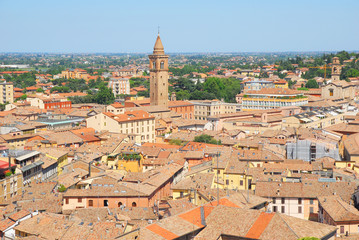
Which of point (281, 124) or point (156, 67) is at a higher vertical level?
point (156, 67)

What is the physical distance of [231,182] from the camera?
27562 mm

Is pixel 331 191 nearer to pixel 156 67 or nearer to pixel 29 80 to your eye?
pixel 156 67

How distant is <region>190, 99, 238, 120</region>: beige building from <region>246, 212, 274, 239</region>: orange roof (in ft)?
149

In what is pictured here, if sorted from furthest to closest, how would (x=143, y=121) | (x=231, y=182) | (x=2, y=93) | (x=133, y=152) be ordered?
1. (x=2, y=93)
2. (x=143, y=121)
3. (x=133, y=152)
4. (x=231, y=182)

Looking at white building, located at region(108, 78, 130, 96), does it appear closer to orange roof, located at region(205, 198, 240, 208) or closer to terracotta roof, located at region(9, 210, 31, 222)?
terracotta roof, located at region(9, 210, 31, 222)

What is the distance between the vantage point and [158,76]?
59.2 metres

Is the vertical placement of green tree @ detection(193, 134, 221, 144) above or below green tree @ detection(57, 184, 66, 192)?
below

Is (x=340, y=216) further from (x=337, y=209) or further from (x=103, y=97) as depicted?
(x=103, y=97)

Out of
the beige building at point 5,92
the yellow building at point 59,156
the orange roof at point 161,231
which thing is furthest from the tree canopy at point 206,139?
the beige building at point 5,92

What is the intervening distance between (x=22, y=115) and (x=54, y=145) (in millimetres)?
20369

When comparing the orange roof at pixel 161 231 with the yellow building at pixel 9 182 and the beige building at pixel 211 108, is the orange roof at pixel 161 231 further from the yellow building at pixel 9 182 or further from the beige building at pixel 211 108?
the beige building at pixel 211 108

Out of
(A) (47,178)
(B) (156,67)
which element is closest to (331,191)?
(A) (47,178)

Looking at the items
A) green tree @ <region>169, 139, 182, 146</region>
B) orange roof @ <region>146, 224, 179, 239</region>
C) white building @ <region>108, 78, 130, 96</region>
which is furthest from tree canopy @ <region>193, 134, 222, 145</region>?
white building @ <region>108, 78, 130, 96</region>

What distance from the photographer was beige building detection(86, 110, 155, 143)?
44.1m
